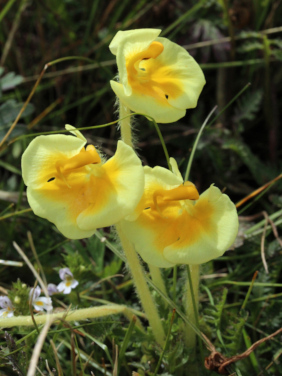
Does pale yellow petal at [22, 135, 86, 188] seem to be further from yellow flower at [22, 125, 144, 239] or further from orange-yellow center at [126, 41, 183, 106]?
orange-yellow center at [126, 41, 183, 106]

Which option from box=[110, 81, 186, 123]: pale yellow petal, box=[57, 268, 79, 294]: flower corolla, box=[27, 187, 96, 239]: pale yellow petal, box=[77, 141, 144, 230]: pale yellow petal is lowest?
box=[57, 268, 79, 294]: flower corolla

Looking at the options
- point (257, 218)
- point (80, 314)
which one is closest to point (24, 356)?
point (80, 314)

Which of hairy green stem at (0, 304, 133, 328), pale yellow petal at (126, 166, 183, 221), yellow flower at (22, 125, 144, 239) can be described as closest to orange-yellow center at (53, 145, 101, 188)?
yellow flower at (22, 125, 144, 239)

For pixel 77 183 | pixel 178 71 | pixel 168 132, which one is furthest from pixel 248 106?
pixel 77 183

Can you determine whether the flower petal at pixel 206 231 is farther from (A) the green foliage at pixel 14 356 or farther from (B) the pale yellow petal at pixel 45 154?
(A) the green foliage at pixel 14 356

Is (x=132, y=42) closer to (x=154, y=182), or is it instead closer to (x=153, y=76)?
(x=153, y=76)

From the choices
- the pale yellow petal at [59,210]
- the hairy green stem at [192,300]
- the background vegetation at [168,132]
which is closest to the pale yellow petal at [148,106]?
the pale yellow petal at [59,210]
